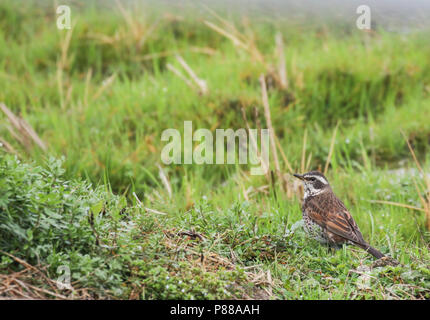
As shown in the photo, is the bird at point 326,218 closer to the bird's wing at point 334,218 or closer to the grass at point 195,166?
the bird's wing at point 334,218

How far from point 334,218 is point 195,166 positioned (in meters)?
2.27

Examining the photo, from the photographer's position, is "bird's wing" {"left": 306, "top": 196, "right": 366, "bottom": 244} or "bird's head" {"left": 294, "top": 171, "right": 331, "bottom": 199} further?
"bird's head" {"left": 294, "top": 171, "right": 331, "bottom": 199}

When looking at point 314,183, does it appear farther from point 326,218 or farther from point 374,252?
point 374,252

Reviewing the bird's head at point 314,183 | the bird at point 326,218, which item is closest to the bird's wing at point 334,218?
the bird at point 326,218

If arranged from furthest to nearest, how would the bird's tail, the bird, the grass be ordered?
the bird
the bird's tail
the grass

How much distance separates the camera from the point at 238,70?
8727mm

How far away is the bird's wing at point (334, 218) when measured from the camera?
5.08 meters

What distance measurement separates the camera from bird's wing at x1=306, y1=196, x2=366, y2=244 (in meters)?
5.08

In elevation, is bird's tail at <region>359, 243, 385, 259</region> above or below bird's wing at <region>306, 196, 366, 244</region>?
below

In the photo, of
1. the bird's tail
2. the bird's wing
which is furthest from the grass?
the bird's wing

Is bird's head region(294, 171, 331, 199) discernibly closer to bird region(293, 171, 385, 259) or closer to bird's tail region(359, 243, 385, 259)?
bird region(293, 171, 385, 259)

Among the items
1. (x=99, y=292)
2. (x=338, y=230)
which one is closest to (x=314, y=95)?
(x=338, y=230)

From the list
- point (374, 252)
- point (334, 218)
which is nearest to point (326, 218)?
point (334, 218)
